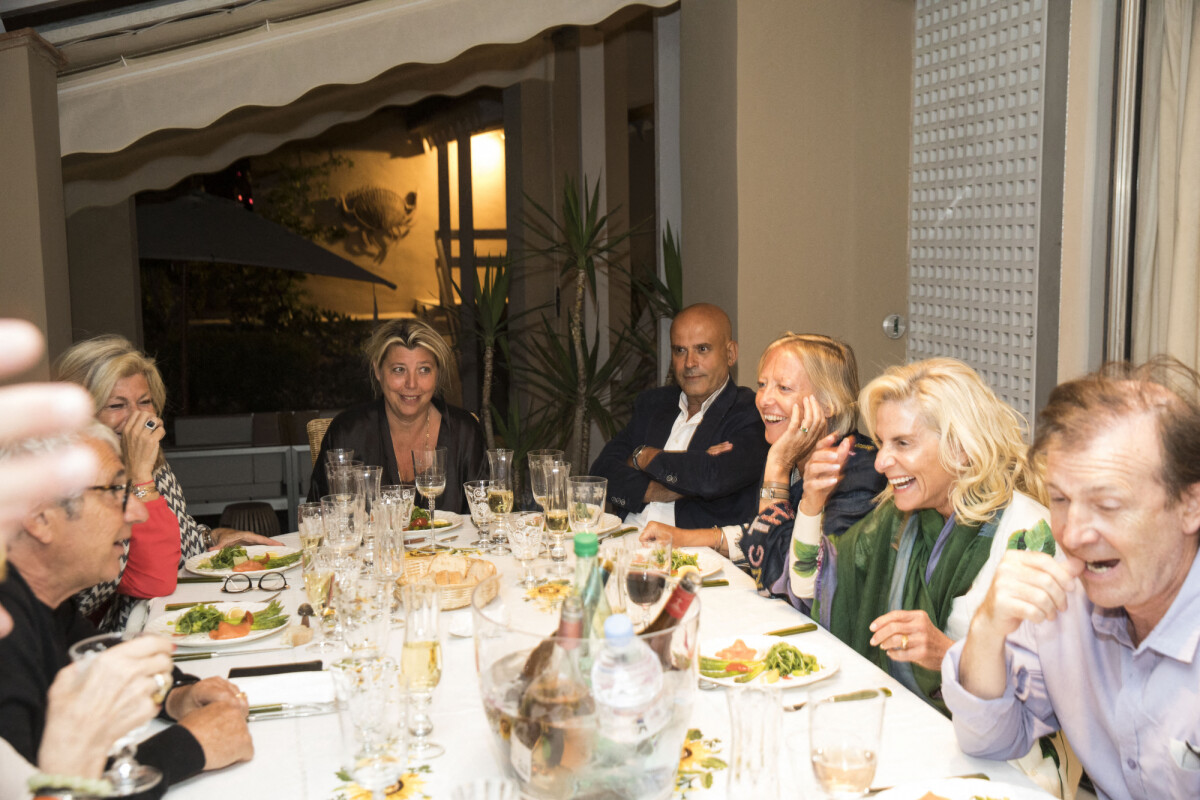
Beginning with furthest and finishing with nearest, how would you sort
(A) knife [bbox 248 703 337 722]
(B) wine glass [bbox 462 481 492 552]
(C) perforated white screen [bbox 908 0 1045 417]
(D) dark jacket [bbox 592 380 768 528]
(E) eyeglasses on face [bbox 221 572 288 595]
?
1. (C) perforated white screen [bbox 908 0 1045 417]
2. (D) dark jacket [bbox 592 380 768 528]
3. (B) wine glass [bbox 462 481 492 552]
4. (E) eyeglasses on face [bbox 221 572 288 595]
5. (A) knife [bbox 248 703 337 722]

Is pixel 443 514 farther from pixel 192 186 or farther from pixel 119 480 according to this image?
pixel 192 186

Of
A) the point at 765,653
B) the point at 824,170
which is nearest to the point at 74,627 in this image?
the point at 765,653

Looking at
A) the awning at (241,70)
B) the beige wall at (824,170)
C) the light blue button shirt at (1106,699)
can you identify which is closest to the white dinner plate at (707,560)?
the light blue button shirt at (1106,699)

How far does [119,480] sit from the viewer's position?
1.81 metres

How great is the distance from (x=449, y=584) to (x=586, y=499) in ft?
1.40

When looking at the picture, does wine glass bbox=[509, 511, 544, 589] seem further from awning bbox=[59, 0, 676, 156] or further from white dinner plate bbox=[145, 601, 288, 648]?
awning bbox=[59, 0, 676, 156]

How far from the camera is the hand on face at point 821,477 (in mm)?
2334

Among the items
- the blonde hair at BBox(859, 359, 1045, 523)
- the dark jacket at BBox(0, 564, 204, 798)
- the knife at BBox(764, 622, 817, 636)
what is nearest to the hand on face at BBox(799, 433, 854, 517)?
the blonde hair at BBox(859, 359, 1045, 523)

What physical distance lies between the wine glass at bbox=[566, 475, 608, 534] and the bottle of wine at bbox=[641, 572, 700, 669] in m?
1.01

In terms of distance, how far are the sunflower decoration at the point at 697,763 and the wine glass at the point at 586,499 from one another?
0.95 metres

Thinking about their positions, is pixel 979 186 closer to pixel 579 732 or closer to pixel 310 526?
pixel 310 526

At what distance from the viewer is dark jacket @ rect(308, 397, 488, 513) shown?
12.0 feet

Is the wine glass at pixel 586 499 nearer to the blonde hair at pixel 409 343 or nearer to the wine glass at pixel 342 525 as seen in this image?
the wine glass at pixel 342 525

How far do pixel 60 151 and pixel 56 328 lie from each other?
2.39 feet
